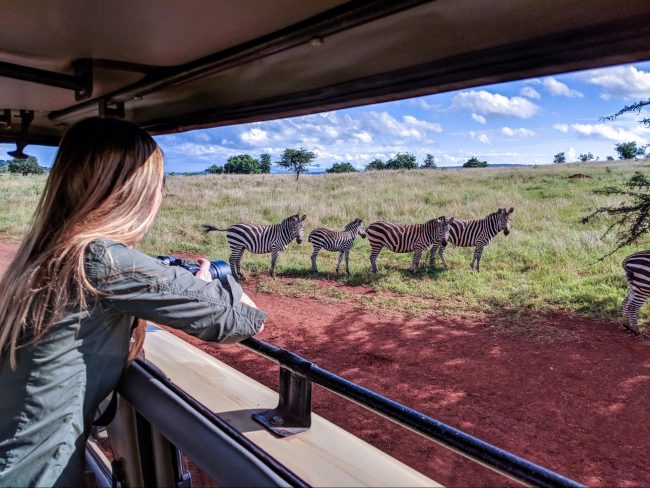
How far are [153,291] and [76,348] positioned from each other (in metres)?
0.23

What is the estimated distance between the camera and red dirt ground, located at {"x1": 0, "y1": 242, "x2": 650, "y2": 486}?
3705 mm

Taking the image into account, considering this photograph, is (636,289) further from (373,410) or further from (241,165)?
(241,165)

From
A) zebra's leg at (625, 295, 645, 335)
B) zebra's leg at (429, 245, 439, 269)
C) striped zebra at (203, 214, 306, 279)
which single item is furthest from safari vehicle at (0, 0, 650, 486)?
zebra's leg at (429, 245, 439, 269)

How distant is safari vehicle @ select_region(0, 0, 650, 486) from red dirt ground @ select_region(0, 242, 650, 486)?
2767mm

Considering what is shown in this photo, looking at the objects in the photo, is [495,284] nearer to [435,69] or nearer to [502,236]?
[502,236]

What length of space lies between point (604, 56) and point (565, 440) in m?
3.90

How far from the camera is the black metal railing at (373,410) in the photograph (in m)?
0.66

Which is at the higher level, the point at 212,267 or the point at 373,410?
the point at 212,267

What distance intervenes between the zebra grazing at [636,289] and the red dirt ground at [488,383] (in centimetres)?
22

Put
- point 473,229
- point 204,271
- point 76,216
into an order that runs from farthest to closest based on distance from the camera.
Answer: point 473,229
point 204,271
point 76,216

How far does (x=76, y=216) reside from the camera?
43.3 inches

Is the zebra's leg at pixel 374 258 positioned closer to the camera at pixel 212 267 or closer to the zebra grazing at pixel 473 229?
the zebra grazing at pixel 473 229

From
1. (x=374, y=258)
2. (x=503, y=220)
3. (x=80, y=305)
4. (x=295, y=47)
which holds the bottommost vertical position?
(x=374, y=258)

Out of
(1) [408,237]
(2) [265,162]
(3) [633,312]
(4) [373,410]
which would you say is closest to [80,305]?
(4) [373,410]
